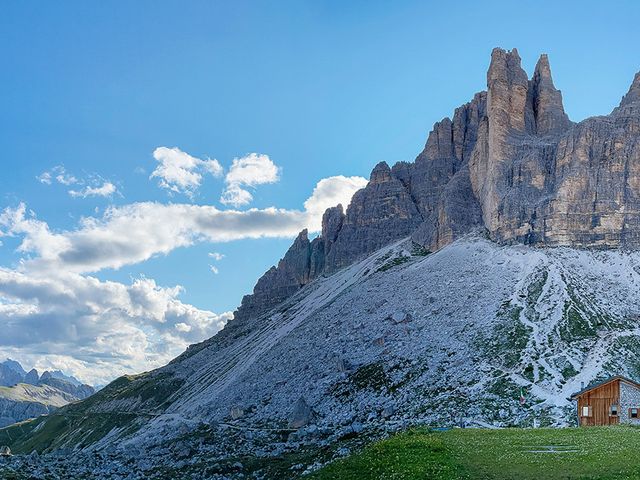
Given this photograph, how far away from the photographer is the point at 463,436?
41.7 metres

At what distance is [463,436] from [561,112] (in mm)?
116705

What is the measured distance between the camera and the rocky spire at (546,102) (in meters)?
138

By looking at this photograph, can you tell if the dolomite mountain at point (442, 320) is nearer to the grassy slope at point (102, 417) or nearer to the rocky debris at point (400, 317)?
the rocky debris at point (400, 317)

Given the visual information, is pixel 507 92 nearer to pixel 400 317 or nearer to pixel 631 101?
pixel 631 101

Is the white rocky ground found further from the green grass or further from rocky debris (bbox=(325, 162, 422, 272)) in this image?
rocky debris (bbox=(325, 162, 422, 272))

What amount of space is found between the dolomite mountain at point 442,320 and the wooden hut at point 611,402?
451cm

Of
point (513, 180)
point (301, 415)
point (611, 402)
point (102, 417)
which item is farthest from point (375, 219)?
point (611, 402)

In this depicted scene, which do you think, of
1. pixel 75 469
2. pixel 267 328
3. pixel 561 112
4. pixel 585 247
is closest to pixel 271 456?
pixel 75 469

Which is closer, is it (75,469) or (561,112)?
(75,469)

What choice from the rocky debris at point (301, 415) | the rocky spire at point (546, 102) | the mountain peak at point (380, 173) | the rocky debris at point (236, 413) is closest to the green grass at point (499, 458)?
the rocky debris at point (301, 415)

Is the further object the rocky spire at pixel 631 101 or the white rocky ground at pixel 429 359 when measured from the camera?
the rocky spire at pixel 631 101

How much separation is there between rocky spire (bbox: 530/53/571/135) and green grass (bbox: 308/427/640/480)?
108519 millimetres

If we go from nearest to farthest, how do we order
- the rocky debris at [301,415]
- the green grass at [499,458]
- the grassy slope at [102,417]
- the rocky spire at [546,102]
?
1. the green grass at [499,458]
2. the rocky debris at [301,415]
3. the grassy slope at [102,417]
4. the rocky spire at [546,102]

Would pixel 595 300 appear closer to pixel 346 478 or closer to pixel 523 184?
pixel 523 184
